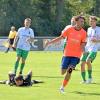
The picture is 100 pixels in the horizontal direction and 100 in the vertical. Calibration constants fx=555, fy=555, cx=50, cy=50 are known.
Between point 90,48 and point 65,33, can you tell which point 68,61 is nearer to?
point 65,33

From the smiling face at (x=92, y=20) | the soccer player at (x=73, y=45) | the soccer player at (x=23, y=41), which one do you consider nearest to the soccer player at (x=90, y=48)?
the smiling face at (x=92, y=20)

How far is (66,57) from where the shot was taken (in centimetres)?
1477

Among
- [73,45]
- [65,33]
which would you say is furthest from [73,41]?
[65,33]

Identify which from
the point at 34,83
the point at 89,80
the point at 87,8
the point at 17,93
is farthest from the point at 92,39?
the point at 87,8

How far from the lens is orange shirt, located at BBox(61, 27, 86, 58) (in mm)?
14758

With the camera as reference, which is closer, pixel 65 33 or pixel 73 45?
pixel 65 33

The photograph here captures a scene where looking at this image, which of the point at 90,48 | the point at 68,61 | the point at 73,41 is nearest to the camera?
the point at 68,61

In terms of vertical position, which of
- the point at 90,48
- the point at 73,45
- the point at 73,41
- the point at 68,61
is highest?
the point at 73,41

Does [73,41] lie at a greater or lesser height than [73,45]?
greater

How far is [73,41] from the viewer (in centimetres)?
1484

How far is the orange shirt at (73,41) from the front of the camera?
14758 mm

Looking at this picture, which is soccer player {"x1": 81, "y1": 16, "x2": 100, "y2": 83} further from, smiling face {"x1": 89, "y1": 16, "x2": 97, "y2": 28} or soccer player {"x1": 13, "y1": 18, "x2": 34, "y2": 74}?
soccer player {"x1": 13, "y1": 18, "x2": 34, "y2": 74}

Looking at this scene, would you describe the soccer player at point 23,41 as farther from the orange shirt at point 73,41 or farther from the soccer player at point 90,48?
the orange shirt at point 73,41

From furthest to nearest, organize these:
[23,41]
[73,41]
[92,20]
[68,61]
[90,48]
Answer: [23,41], [90,48], [92,20], [73,41], [68,61]
